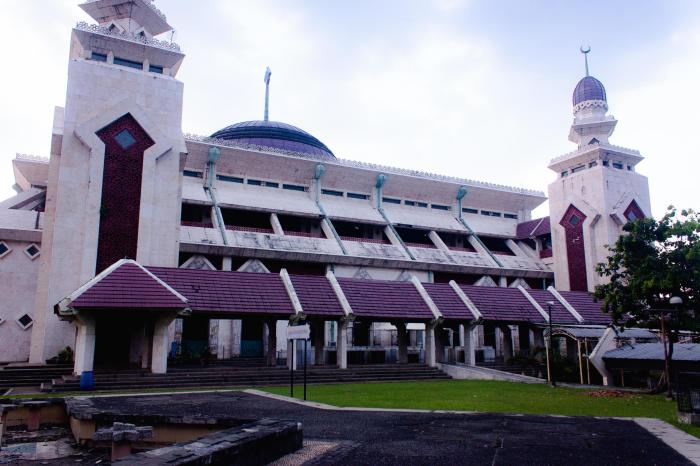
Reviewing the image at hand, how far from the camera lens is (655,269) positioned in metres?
20.5

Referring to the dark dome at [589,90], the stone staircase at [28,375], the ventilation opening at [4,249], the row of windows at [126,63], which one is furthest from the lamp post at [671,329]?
the dark dome at [589,90]

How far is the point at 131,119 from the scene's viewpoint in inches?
1217

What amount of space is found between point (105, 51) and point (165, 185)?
8672 millimetres

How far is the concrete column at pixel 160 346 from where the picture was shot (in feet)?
78.1

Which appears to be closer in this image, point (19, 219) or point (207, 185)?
point (19, 219)

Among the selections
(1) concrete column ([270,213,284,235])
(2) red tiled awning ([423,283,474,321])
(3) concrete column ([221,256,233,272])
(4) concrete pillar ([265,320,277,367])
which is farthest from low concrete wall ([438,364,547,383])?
(1) concrete column ([270,213,284,235])

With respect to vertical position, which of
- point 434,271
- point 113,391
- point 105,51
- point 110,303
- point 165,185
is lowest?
point 113,391

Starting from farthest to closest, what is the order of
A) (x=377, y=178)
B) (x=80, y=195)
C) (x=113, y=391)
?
(x=377, y=178)
(x=80, y=195)
(x=113, y=391)

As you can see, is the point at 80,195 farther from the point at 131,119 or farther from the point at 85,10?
the point at 85,10

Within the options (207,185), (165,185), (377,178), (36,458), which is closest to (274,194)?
(207,185)

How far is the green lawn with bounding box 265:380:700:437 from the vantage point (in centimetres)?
1503

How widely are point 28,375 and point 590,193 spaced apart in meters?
41.1

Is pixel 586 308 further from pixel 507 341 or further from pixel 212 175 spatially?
pixel 212 175

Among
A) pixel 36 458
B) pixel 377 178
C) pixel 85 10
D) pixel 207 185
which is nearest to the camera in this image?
pixel 36 458
